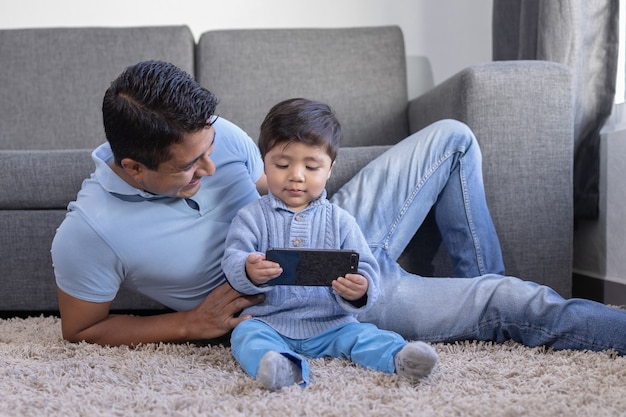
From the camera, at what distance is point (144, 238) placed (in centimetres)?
129

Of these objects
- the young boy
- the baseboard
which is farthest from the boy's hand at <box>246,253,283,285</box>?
the baseboard

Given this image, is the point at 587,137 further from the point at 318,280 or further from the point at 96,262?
the point at 96,262

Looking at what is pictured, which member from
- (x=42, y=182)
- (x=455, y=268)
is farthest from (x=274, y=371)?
(x=42, y=182)

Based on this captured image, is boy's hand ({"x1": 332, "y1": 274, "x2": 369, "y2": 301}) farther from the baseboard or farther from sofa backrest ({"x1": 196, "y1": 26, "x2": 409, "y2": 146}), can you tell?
sofa backrest ({"x1": 196, "y1": 26, "x2": 409, "y2": 146})

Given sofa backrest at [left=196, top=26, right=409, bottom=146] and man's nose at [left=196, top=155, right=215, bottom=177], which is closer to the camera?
→ man's nose at [left=196, top=155, right=215, bottom=177]

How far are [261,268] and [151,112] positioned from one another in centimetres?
32

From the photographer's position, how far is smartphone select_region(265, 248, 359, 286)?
1.20 m

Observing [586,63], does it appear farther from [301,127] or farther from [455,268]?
[301,127]

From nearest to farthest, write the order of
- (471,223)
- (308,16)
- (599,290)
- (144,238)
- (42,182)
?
1. (144,238)
2. (471,223)
3. (42,182)
4. (599,290)
5. (308,16)

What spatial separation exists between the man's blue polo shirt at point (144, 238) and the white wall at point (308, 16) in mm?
1524

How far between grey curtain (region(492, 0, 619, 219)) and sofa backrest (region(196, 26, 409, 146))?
0.68 meters

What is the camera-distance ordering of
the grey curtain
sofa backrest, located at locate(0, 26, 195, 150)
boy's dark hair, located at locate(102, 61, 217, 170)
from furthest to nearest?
sofa backrest, located at locate(0, 26, 195, 150)
the grey curtain
boy's dark hair, located at locate(102, 61, 217, 170)

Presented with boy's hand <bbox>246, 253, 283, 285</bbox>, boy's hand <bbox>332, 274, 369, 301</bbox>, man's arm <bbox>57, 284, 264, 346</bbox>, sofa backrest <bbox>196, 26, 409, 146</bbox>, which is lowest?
man's arm <bbox>57, 284, 264, 346</bbox>

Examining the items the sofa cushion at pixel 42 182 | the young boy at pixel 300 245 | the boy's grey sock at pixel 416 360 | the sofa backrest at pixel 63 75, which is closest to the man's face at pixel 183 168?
the young boy at pixel 300 245
